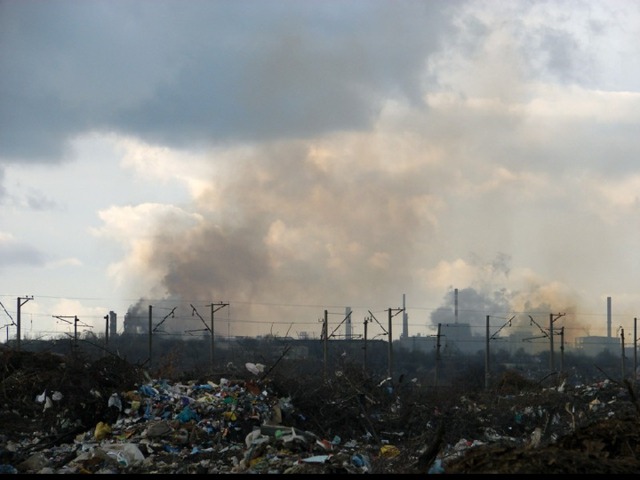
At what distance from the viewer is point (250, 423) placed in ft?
60.1

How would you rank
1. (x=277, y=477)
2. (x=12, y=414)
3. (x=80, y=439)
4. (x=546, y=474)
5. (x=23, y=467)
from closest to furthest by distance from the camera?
(x=546, y=474) → (x=277, y=477) → (x=23, y=467) → (x=80, y=439) → (x=12, y=414)

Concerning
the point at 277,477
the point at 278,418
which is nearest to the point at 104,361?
the point at 278,418

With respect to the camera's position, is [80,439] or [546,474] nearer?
[546,474]

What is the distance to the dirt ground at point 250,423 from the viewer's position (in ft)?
46.9

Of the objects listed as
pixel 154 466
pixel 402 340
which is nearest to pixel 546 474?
pixel 154 466

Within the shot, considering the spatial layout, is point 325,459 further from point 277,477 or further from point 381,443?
point 381,443

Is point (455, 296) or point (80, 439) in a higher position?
point (455, 296)

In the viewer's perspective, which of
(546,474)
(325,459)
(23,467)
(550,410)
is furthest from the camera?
(550,410)

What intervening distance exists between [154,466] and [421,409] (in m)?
9.47

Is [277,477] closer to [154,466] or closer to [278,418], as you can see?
[154,466]

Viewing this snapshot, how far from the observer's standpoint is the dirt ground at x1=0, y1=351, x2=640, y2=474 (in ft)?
46.9

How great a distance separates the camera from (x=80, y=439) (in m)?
17.8

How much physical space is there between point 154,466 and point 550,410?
14164mm

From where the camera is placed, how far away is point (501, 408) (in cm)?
2495
